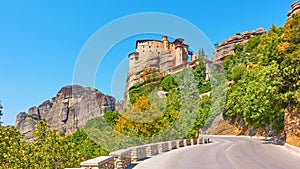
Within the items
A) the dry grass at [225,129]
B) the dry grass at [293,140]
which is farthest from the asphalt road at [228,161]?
the dry grass at [225,129]

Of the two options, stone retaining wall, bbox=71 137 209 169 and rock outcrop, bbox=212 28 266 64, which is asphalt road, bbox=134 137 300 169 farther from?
rock outcrop, bbox=212 28 266 64

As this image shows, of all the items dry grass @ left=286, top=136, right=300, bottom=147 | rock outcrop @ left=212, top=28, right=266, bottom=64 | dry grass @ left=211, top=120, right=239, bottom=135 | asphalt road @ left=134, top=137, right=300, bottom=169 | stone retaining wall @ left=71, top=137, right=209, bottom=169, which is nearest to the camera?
stone retaining wall @ left=71, top=137, right=209, bottom=169

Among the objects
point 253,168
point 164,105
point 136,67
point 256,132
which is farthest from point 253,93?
point 136,67

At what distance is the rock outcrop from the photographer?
69.4m

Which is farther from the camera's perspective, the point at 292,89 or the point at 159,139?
the point at 159,139

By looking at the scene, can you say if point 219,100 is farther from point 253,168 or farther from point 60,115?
point 60,115

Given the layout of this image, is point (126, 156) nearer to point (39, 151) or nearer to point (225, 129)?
point (39, 151)

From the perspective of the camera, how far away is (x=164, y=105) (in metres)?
19.9

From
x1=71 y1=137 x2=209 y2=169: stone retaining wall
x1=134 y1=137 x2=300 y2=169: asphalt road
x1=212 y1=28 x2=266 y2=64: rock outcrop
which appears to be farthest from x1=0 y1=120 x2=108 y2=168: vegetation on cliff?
x1=212 y1=28 x2=266 y2=64: rock outcrop

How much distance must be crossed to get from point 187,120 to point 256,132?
599 inches

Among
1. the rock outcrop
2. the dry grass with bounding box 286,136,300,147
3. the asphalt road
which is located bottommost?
the asphalt road

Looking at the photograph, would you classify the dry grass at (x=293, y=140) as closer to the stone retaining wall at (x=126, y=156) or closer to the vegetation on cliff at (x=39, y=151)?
the stone retaining wall at (x=126, y=156)

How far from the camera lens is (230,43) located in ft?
234

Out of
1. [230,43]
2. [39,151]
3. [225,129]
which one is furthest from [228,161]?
[230,43]
